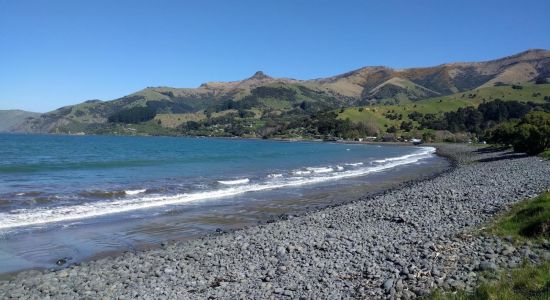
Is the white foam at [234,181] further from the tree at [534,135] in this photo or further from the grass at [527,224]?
the tree at [534,135]

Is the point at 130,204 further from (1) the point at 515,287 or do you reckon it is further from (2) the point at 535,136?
(2) the point at 535,136

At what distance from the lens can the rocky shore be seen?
10.5 metres

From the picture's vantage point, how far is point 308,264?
1278cm

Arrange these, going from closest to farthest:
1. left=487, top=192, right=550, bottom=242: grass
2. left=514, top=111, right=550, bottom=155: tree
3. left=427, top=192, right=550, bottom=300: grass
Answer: left=427, top=192, right=550, bottom=300: grass < left=487, top=192, right=550, bottom=242: grass < left=514, top=111, right=550, bottom=155: tree

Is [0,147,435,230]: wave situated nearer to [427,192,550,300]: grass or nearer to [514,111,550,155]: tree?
[427,192,550,300]: grass

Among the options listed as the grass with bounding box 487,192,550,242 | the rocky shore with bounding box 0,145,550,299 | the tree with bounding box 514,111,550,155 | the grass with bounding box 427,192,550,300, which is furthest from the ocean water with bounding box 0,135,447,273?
the tree with bounding box 514,111,550,155

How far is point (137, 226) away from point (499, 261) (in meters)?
16.1

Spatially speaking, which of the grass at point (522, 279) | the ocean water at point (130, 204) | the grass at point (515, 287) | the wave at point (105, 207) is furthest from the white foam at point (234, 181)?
the grass at point (515, 287)

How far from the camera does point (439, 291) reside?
911 centimetres

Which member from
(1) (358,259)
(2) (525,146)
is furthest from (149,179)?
(2) (525,146)

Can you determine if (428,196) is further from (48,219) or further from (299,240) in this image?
(48,219)

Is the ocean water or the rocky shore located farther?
the ocean water

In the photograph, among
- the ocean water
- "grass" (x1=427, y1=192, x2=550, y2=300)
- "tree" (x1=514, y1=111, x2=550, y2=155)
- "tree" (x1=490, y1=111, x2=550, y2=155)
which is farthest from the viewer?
"tree" (x1=490, y1=111, x2=550, y2=155)

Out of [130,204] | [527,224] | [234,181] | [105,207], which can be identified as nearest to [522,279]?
[527,224]
